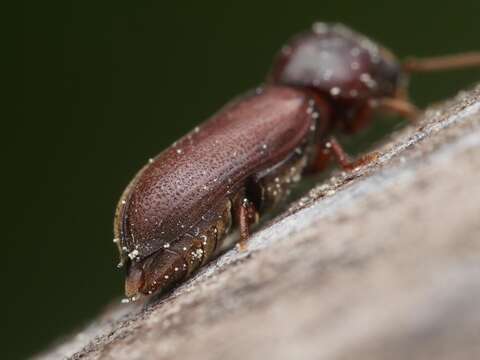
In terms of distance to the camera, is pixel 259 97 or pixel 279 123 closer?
pixel 279 123

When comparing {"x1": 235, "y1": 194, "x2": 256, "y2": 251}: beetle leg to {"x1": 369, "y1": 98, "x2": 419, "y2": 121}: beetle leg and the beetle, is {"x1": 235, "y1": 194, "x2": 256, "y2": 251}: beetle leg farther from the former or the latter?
{"x1": 369, "y1": 98, "x2": 419, "y2": 121}: beetle leg

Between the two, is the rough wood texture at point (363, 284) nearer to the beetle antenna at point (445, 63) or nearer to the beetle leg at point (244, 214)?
the beetle leg at point (244, 214)

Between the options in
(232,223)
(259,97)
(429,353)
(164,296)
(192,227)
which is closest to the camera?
(429,353)

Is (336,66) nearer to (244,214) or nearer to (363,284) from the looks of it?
(244,214)

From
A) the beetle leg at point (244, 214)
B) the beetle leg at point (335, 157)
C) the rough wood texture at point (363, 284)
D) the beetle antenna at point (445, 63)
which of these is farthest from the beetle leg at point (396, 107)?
the rough wood texture at point (363, 284)

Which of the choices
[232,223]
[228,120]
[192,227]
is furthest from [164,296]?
[228,120]

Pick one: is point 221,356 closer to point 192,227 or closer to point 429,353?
point 429,353

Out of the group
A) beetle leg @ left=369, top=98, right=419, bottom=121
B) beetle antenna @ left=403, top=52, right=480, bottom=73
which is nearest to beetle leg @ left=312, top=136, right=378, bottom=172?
beetle leg @ left=369, top=98, right=419, bottom=121
